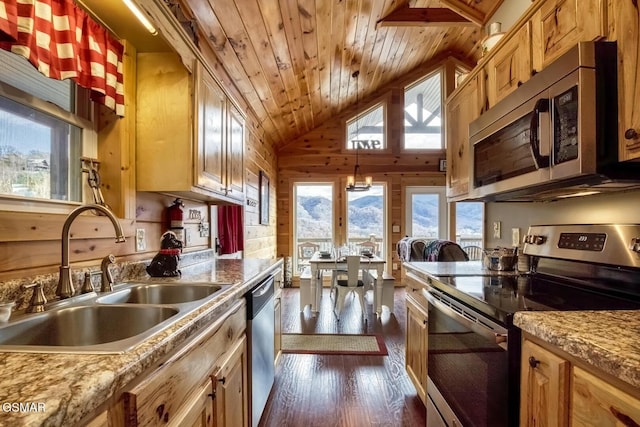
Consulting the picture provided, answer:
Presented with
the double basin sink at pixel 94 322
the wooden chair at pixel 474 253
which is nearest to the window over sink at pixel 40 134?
the double basin sink at pixel 94 322

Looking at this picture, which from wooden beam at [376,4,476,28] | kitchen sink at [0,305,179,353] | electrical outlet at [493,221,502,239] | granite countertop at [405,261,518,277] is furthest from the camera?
wooden beam at [376,4,476,28]

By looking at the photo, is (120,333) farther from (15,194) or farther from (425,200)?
(425,200)

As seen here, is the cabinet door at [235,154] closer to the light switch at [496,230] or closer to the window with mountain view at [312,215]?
the light switch at [496,230]

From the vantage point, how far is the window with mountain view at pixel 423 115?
610 centimetres

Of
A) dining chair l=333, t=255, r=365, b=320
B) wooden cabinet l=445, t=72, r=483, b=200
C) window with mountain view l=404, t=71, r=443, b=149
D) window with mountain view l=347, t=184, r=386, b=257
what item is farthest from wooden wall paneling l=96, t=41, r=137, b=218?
window with mountain view l=404, t=71, r=443, b=149

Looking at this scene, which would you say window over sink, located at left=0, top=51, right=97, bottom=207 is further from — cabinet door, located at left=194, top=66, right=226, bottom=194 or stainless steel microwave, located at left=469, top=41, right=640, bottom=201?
stainless steel microwave, located at left=469, top=41, right=640, bottom=201

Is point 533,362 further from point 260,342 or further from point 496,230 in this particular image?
point 496,230

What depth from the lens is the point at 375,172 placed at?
19.8 ft

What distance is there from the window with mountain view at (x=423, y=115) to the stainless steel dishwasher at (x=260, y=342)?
4.85m

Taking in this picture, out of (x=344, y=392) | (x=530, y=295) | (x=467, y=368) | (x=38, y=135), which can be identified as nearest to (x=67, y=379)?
(x=38, y=135)

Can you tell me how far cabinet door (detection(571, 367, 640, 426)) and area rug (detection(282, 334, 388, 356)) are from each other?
2.22 m

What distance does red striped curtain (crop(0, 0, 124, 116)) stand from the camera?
1043 mm

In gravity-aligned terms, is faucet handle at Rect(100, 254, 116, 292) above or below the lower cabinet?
above

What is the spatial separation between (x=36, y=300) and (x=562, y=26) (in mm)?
2134
